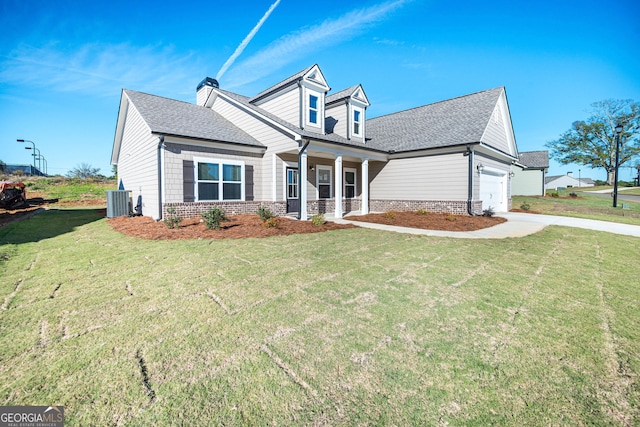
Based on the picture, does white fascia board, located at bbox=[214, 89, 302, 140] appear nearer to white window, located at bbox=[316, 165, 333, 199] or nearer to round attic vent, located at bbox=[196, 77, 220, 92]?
round attic vent, located at bbox=[196, 77, 220, 92]

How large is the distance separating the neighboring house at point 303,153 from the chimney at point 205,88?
6 cm

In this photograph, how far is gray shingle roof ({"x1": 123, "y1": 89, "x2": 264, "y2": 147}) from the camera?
33.6 ft

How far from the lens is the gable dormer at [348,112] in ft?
45.6

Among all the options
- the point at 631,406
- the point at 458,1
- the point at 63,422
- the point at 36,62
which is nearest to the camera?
the point at 63,422

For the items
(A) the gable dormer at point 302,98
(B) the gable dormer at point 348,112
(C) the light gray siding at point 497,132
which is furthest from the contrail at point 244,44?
(C) the light gray siding at point 497,132

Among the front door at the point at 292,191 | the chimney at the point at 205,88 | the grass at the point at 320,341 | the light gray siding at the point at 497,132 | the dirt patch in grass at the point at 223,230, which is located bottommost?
the grass at the point at 320,341

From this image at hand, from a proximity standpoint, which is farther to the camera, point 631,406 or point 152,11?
point 152,11

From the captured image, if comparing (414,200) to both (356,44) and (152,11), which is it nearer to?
(356,44)

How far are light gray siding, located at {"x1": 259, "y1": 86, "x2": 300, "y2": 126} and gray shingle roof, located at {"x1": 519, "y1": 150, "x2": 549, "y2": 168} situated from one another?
29.2m

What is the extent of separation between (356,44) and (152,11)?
9607 millimetres

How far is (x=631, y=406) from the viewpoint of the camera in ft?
5.79

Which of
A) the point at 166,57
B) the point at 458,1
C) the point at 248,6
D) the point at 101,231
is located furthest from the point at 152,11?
the point at 458,1

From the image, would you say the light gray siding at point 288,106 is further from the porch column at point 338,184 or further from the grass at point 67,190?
the grass at point 67,190

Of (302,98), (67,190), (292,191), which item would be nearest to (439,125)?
(302,98)
